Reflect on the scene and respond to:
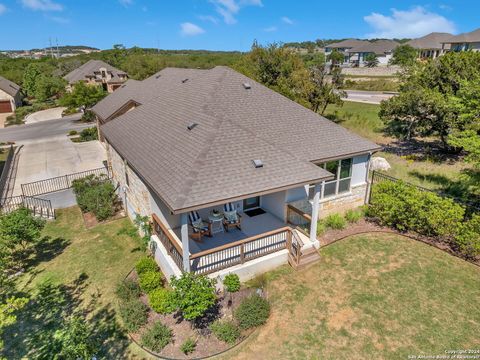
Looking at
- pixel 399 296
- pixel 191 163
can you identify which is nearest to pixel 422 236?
pixel 399 296

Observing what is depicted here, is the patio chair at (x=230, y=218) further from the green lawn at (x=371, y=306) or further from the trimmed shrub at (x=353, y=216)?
the trimmed shrub at (x=353, y=216)

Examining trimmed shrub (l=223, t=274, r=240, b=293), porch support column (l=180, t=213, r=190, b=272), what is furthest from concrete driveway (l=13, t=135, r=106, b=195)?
trimmed shrub (l=223, t=274, r=240, b=293)

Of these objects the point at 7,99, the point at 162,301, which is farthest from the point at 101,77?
the point at 162,301

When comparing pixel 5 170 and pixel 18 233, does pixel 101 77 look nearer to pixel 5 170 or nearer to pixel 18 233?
pixel 5 170

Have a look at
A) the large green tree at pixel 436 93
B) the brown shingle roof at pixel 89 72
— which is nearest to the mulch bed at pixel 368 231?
the large green tree at pixel 436 93

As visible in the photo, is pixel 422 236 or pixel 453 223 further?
pixel 422 236

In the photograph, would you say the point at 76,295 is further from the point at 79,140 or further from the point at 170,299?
A: the point at 79,140

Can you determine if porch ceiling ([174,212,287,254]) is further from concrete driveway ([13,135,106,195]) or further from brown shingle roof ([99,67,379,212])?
concrete driveway ([13,135,106,195])
